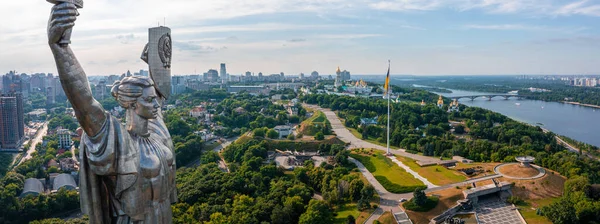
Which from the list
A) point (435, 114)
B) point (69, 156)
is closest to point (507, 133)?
point (435, 114)

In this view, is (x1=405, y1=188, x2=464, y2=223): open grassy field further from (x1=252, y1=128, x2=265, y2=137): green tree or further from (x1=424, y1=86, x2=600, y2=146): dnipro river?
(x1=424, y1=86, x2=600, y2=146): dnipro river

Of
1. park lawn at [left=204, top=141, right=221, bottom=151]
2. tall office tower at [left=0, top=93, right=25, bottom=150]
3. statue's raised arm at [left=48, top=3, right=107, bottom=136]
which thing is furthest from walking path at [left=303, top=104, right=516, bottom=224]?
tall office tower at [left=0, top=93, right=25, bottom=150]

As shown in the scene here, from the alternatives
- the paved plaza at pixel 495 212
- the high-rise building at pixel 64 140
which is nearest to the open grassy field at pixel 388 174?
the paved plaza at pixel 495 212

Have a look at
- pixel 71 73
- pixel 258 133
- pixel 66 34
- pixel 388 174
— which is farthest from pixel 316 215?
pixel 258 133

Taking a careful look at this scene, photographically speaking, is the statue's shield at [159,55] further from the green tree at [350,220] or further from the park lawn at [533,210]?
the park lawn at [533,210]

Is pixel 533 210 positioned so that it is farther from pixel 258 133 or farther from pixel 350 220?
pixel 258 133
